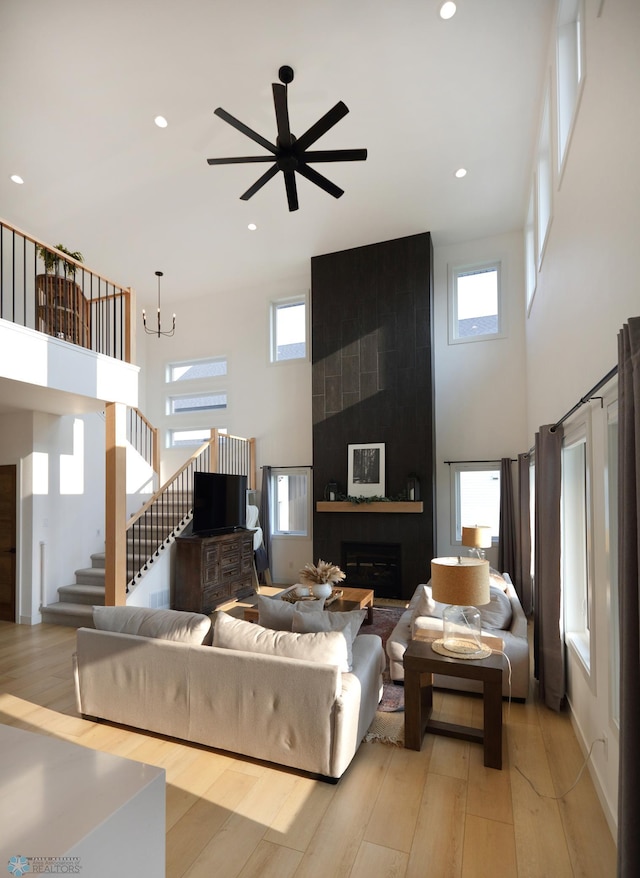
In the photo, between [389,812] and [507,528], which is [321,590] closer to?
[389,812]

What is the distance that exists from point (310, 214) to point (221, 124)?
203 centimetres

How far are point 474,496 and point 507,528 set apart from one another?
0.80 m

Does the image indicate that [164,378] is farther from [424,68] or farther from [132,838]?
[132,838]

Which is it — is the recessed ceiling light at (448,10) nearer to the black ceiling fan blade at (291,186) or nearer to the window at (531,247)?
the black ceiling fan blade at (291,186)

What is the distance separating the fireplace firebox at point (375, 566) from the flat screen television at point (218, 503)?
1.81 meters

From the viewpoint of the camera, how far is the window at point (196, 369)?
31.8ft

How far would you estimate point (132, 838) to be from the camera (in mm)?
1150

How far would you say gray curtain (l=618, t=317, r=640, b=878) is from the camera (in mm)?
1558

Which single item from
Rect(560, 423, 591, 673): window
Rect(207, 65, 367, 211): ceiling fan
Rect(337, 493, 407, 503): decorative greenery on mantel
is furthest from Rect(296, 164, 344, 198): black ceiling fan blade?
Rect(337, 493, 407, 503): decorative greenery on mantel

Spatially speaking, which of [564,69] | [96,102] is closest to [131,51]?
[96,102]

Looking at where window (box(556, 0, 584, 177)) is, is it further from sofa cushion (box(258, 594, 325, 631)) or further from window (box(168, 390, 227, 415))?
window (box(168, 390, 227, 415))

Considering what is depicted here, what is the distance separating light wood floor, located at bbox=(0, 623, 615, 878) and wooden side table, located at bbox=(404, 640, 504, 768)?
0.08 m

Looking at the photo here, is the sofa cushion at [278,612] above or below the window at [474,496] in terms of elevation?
below

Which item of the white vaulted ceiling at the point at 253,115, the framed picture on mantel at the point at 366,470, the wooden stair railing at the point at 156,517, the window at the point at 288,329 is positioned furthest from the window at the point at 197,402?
the framed picture on mantel at the point at 366,470
